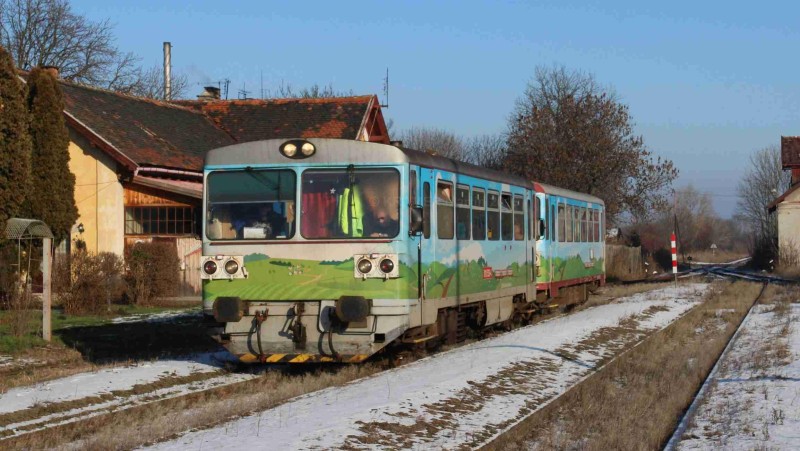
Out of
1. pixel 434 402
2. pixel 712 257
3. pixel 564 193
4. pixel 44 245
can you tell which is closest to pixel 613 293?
pixel 564 193

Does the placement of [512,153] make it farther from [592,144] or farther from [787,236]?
[787,236]

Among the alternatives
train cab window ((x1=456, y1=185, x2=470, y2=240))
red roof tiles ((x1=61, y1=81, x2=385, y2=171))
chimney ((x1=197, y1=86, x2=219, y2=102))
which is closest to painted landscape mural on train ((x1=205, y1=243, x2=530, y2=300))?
train cab window ((x1=456, y1=185, x2=470, y2=240))

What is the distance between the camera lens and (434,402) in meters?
10.3

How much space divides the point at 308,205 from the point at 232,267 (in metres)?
1.13

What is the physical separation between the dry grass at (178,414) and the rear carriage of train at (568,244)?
795 cm

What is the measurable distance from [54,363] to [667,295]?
19237mm

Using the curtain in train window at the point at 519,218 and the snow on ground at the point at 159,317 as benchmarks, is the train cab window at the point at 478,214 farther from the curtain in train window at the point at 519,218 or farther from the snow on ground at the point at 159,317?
the snow on ground at the point at 159,317

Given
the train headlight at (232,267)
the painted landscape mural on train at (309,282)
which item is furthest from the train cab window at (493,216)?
the train headlight at (232,267)

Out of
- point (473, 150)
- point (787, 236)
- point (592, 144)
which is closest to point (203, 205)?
point (592, 144)

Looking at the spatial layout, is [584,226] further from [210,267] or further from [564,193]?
[210,267]

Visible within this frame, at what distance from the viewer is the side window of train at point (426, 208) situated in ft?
42.0

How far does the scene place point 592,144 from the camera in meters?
53.1

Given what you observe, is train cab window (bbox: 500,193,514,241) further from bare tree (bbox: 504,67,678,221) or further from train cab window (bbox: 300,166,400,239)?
bare tree (bbox: 504,67,678,221)

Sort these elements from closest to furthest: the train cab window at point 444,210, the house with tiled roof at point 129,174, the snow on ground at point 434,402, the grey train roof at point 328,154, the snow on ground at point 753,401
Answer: the snow on ground at point 434,402 → the snow on ground at point 753,401 → the grey train roof at point 328,154 → the train cab window at point 444,210 → the house with tiled roof at point 129,174
